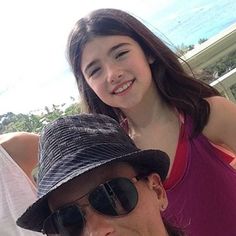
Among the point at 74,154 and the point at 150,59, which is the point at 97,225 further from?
the point at 150,59

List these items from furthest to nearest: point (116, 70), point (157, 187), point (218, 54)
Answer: point (218, 54), point (116, 70), point (157, 187)

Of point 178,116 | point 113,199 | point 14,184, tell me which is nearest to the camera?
point 113,199

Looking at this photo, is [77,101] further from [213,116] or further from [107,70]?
[213,116]

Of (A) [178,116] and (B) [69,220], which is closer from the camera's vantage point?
(B) [69,220]

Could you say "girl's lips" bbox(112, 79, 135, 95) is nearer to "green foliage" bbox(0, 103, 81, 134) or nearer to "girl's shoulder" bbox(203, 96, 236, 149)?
"green foliage" bbox(0, 103, 81, 134)

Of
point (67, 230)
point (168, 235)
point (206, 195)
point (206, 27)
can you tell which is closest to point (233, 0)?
point (206, 27)

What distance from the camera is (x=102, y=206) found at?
3.90 feet

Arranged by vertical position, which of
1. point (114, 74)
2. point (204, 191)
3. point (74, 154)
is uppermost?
point (114, 74)

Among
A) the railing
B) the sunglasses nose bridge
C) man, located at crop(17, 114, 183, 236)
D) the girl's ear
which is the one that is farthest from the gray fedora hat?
the railing

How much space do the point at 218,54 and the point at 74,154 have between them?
4.91ft

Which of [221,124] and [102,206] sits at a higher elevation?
[102,206]

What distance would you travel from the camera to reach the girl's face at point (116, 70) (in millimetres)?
1886

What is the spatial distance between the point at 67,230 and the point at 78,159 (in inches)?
7.0

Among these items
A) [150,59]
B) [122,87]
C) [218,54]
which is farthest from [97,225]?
[218,54]
